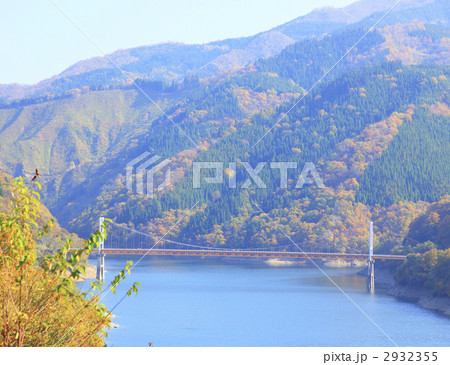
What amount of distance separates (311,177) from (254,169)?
6.80 m

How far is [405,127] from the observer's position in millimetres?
69688

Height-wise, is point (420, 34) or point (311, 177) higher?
point (420, 34)

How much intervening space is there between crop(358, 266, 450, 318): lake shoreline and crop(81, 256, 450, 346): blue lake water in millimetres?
604

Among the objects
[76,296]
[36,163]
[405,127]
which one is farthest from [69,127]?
[76,296]

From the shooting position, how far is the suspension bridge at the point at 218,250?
42562mm

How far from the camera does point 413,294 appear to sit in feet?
112

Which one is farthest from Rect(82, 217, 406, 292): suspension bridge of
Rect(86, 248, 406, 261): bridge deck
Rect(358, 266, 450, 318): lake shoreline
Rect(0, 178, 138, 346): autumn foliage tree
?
Rect(0, 178, 138, 346): autumn foliage tree

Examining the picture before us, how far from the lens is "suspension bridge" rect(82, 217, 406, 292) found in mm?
42562

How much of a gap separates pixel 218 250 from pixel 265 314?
2424 cm

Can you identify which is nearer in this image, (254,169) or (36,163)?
(254,169)

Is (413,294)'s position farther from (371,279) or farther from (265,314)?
(265,314)

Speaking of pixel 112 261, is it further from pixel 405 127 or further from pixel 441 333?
pixel 441 333

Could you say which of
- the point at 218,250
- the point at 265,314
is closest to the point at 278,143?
the point at 218,250
